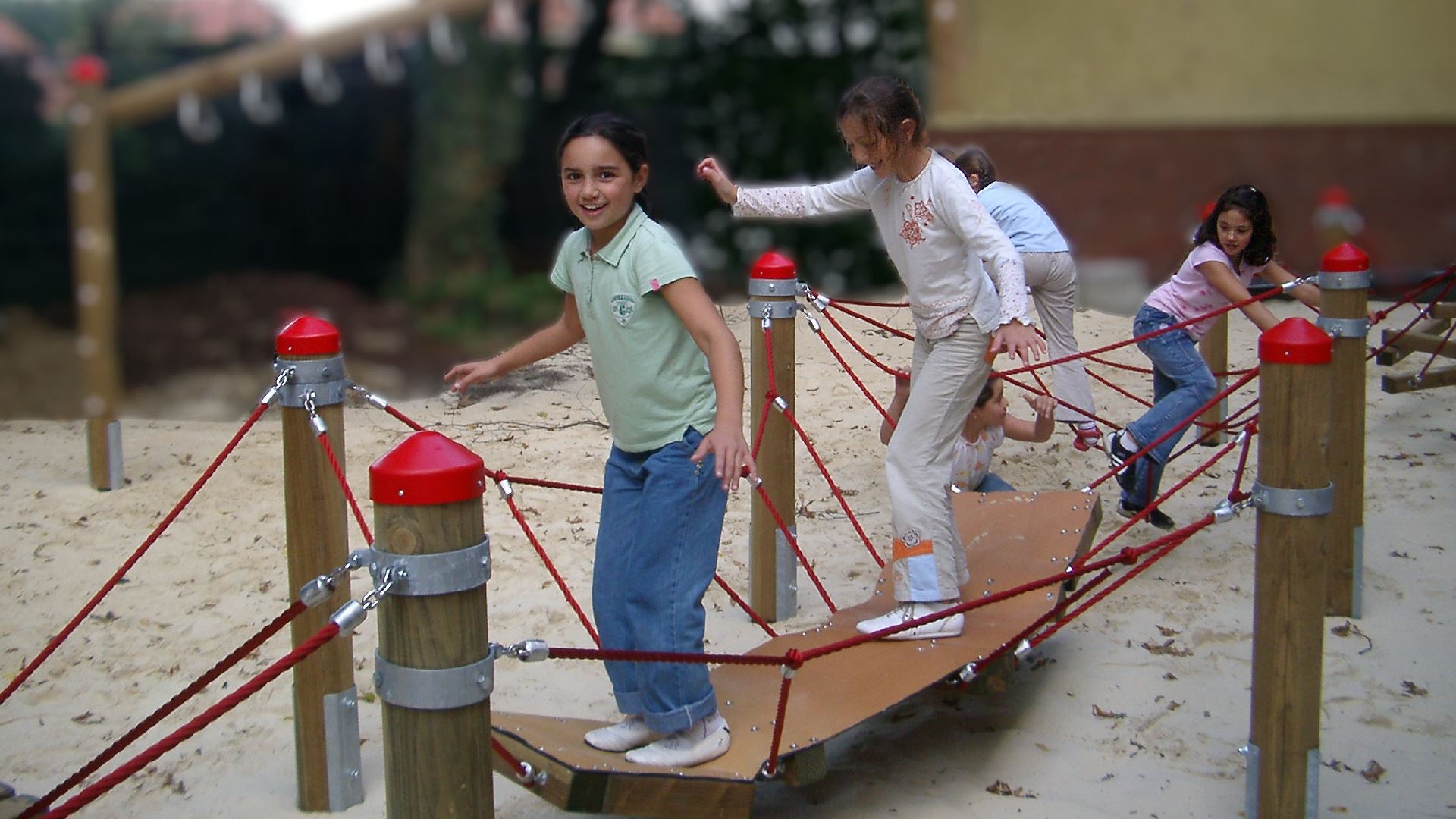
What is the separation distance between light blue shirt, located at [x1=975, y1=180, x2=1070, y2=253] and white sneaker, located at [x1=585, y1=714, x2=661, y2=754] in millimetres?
2283

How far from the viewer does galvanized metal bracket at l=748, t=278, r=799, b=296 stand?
3.96m

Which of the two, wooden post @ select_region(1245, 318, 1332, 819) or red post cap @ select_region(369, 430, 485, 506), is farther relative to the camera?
wooden post @ select_region(1245, 318, 1332, 819)

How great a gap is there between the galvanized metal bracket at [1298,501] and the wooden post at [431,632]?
1.51 m

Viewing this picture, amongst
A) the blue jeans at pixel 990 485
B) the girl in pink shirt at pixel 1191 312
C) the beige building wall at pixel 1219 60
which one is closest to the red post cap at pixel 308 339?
the blue jeans at pixel 990 485

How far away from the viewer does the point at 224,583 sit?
4.33 m

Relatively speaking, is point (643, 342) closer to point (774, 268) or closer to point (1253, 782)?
point (774, 268)

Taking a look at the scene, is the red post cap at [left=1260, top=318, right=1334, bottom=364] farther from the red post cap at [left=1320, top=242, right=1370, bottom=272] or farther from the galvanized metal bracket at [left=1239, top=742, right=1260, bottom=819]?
the red post cap at [left=1320, top=242, right=1370, bottom=272]

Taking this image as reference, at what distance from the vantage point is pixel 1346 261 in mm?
4035

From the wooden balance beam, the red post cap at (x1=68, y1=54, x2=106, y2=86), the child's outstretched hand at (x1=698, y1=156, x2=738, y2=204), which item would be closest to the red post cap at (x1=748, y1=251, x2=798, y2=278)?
the child's outstretched hand at (x1=698, y1=156, x2=738, y2=204)

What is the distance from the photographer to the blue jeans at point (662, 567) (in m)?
2.70

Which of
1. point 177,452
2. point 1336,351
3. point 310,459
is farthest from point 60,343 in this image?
point 1336,351

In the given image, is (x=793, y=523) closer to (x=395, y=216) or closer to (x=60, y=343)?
(x=395, y=216)

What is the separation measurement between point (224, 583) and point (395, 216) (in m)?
1.30

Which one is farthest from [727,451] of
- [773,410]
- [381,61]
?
[381,61]
